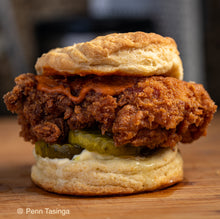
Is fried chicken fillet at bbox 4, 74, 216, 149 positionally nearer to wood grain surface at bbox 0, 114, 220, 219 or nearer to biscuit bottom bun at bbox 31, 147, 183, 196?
biscuit bottom bun at bbox 31, 147, 183, 196

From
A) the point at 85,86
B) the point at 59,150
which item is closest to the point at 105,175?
the point at 59,150

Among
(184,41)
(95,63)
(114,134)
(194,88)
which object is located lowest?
(184,41)

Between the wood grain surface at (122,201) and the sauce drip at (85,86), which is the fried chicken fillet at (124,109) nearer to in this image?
the sauce drip at (85,86)

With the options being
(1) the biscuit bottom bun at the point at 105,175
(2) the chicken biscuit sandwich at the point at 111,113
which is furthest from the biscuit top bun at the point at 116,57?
(1) the biscuit bottom bun at the point at 105,175

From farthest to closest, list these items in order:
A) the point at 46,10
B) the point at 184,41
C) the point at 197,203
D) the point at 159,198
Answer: the point at 46,10, the point at 184,41, the point at 159,198, the point at 197,203

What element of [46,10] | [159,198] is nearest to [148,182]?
[159,198]

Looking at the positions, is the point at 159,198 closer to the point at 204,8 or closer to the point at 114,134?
Result: the point at 114,134

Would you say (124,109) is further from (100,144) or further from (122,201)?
(122,201)
